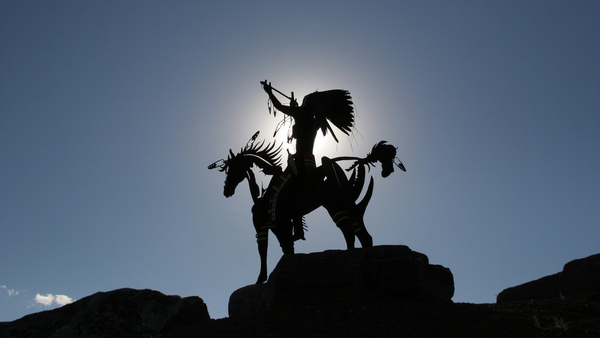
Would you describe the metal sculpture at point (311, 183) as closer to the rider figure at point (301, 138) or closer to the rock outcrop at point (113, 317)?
the rider figure at point (301, 138)

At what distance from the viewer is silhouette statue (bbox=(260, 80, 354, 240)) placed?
8055 millimetres

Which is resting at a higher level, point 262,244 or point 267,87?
point 267,87

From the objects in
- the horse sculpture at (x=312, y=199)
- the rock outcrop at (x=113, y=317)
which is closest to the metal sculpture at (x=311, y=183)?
the horse sculpture at (x=312, y=199)

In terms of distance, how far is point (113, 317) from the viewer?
5.48 m

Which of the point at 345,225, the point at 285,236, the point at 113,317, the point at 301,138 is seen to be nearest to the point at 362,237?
the point at 345,225

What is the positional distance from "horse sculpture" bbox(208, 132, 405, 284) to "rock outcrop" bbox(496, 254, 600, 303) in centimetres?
254

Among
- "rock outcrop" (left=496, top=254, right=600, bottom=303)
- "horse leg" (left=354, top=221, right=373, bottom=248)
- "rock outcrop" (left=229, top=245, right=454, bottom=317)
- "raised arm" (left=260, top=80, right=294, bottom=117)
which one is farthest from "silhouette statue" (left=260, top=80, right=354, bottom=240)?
"rock outcrop" (left=496, top=254, right=600, bottom=303)

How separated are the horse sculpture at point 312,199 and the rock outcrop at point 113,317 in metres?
1.80

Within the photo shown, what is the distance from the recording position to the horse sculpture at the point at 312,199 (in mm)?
7156

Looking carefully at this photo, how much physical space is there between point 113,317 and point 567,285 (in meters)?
6.27

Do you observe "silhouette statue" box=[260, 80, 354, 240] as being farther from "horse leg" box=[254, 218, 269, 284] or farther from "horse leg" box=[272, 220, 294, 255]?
"horse leg" box=[254, 218, 269, 284]

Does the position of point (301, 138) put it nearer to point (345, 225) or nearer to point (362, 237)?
point (345, 225)

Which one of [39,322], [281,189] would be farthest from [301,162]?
[39,322]

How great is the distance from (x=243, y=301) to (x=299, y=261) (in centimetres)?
100
